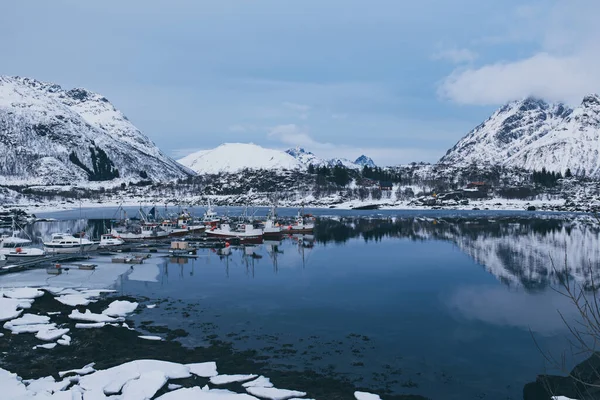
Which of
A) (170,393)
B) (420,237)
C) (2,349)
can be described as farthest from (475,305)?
(420,237)

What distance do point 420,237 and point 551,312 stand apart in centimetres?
6428

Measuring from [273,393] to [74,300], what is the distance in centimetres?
2649

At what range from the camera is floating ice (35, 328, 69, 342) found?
31.7 metres

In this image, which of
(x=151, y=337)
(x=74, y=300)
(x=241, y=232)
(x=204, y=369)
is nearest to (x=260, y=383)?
(x=204, y=369)

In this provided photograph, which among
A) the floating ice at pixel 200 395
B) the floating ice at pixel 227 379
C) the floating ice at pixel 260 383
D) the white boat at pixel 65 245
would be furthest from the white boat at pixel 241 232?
the floating ice at pixel 200 395

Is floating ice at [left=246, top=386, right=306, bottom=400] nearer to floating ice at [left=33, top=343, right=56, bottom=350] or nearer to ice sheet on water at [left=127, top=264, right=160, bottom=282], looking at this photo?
floating ice at [left=33, top=343, right=56, bottom=350]

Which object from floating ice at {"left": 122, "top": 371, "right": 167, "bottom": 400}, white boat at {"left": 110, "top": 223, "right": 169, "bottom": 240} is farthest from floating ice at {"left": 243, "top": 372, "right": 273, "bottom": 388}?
white boat at {"left": 110, "top": 223, "right": 169, "bottom": 240}

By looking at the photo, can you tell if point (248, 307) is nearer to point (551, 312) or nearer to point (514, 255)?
point (551, 312)

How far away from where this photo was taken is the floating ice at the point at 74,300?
135ft

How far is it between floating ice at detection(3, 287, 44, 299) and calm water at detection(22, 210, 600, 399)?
28.9 ft

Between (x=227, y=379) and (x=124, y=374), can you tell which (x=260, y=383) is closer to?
(x=227, y=379)

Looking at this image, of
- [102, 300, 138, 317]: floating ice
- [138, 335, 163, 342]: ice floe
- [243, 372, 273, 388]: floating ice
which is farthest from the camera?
[102, 300, 138, 317]: floating ice

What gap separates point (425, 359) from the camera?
29.6m

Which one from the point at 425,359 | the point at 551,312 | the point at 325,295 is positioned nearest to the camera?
the point at 425,359
